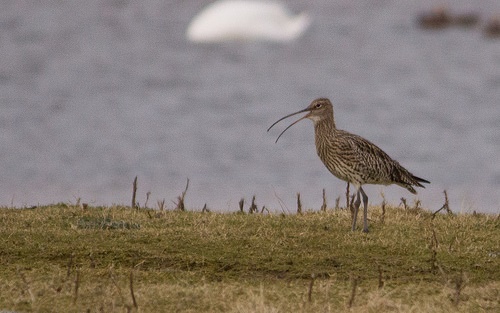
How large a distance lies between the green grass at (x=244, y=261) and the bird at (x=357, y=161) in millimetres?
442

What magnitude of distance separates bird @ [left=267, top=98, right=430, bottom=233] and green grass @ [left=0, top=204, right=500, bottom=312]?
44 cm

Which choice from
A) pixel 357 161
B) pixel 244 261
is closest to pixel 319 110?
pixel 357 161

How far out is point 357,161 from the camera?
12.6m

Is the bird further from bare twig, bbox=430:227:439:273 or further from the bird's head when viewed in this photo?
bare twig, bbox=430:227:439:273

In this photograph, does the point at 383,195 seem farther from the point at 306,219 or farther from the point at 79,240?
the point at 79,240

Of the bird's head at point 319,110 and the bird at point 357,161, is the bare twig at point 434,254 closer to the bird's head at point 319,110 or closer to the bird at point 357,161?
the bird at point 357,161

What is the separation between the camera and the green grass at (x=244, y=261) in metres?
9.01

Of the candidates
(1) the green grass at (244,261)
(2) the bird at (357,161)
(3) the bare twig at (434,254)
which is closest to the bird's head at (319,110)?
(2) the bird at (357,161)

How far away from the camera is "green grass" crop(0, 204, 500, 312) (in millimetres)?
9008

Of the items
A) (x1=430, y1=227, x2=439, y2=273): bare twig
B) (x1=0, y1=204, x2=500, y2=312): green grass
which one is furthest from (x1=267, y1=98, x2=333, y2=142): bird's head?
(x1=430, y1=227, x2=439, y2=273): bare twig

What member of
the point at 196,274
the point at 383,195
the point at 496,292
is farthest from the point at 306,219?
the point at 496,292

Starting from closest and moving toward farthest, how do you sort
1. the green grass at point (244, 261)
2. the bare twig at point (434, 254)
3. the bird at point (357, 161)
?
the green grass at point (244, 261) → the bare twig at point (434, 254) → the bird at point (357, 161)

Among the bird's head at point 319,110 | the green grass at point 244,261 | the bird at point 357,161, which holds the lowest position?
the green grass at point 244,261

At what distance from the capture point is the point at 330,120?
13562mm
